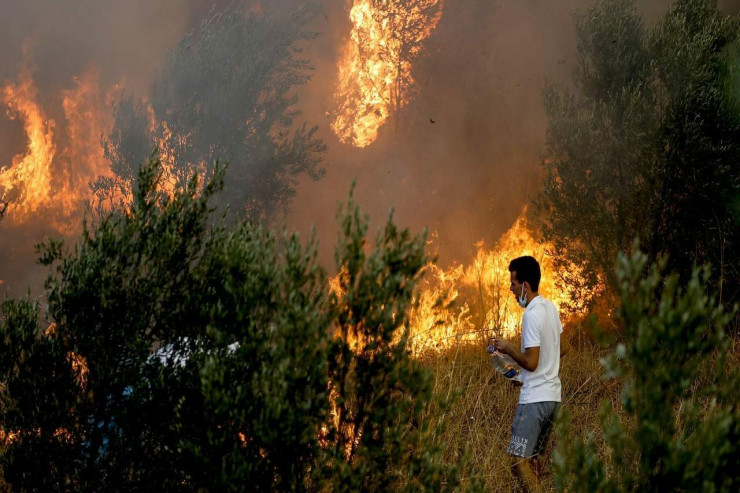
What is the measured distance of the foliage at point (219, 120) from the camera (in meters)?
20.5

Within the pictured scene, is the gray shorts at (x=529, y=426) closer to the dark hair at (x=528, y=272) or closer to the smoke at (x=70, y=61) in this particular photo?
the dark hair at (x=528, y=272)

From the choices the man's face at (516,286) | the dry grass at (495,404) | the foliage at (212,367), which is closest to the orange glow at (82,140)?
the dry grass at (495,404)

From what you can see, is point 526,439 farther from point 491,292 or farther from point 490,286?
point 490,286

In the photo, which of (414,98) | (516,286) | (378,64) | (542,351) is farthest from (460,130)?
(542,351)

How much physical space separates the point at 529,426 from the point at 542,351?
26.4 inches

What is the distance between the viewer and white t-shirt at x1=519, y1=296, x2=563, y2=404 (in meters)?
5.81

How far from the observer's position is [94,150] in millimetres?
25828

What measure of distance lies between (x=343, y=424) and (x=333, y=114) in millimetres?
25149

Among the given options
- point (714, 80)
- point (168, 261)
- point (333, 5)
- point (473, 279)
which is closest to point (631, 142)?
point (714, 80)

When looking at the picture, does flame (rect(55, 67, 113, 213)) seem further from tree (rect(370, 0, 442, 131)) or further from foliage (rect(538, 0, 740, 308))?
foliage (rect(538, 0, 740, 308))

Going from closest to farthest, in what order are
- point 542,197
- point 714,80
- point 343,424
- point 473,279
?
1. point 343,424
2. point 714,80
3. point 542,197
4. point 473,279

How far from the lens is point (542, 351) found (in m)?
5.82

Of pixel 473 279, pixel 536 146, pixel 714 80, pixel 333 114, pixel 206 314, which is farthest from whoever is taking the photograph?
pixel 333 114

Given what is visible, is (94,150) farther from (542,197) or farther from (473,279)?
(542,197)
